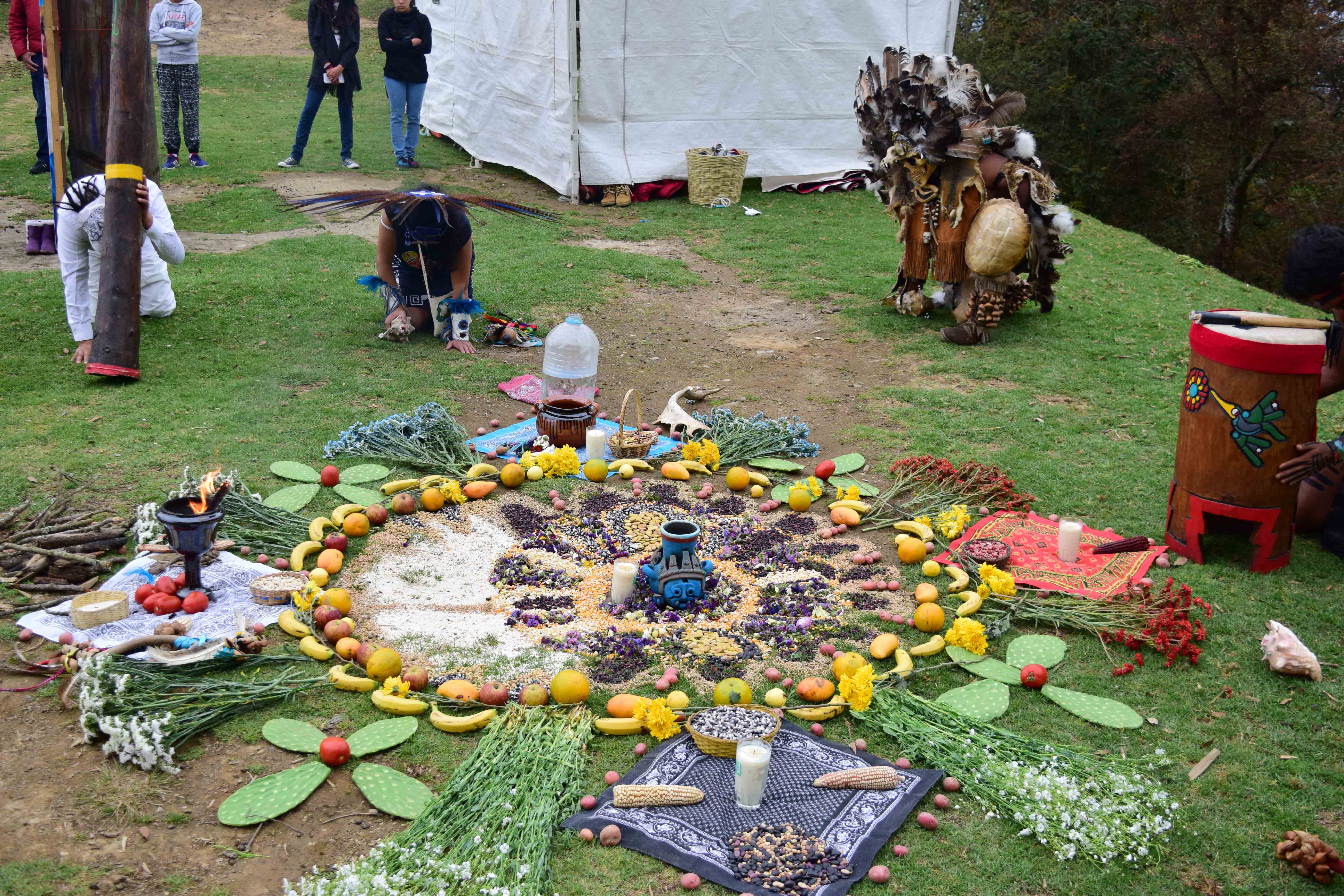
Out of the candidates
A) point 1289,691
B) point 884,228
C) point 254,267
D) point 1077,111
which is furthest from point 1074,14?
point 1289,691

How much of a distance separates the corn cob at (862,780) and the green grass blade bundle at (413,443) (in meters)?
3.02

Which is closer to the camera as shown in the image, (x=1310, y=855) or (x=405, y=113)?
(x=1310, y=855)

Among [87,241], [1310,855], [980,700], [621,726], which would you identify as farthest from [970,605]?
[87,241]

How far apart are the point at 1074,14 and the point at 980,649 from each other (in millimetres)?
14721

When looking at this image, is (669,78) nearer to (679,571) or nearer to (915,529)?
(915,529)

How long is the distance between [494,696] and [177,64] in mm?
10610

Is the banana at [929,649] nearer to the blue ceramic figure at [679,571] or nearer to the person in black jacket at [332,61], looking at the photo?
the blue ceramic figure at [679,571]

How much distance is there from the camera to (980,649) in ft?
14.2

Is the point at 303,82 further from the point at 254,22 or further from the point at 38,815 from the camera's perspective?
the point at 38,815

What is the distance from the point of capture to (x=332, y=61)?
1255cm

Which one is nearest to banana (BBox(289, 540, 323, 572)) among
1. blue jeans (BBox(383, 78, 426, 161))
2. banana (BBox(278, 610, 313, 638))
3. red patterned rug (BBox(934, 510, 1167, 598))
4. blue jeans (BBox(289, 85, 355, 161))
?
banana (BBox(278, 610, 313, 638))

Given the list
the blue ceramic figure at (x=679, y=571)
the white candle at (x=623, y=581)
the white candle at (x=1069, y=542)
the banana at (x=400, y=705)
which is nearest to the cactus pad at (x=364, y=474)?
the white candle at (x=623, y=581)

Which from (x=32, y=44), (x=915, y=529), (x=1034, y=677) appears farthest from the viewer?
(x=32, y=44)

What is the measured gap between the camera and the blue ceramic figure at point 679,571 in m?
4.55
